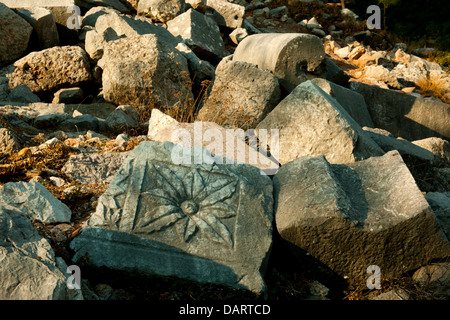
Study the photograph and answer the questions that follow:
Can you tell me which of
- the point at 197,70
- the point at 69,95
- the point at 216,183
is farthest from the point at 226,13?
the point at 216,183

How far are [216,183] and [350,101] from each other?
3.34 metres

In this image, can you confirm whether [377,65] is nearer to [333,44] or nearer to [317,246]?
[333,44]

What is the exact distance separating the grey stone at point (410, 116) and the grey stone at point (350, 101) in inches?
16.3

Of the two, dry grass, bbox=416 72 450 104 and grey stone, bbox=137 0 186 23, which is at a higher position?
grey stone, bbox=137 0 186 23

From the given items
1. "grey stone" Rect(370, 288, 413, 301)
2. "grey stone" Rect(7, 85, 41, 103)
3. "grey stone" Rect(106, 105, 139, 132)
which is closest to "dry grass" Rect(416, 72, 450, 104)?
"grey stone" Rect(106, 105, 139, 132)

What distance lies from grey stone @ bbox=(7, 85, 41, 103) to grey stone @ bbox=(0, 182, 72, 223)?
124 inches

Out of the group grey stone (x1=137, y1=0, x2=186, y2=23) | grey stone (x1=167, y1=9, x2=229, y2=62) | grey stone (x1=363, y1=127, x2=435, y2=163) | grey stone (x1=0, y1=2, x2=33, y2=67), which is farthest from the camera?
grey stone (x1=137, y1=0, x2=186, y2=23)

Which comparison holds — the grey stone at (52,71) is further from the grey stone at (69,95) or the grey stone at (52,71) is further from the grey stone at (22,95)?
the grey stone at (22,95)

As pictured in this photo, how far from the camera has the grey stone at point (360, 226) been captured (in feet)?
9.17

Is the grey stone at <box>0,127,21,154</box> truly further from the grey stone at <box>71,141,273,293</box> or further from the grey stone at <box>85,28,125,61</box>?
the grey stone at <box>85,28,125,61</box>

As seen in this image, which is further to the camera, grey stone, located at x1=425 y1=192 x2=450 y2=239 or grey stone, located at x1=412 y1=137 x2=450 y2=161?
grey stone, located at x1=412 y1=137 x2=450 y2=161

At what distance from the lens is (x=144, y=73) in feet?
18.1

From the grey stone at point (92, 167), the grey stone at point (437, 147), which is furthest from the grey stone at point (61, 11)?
the grey stone at point (437, 147)

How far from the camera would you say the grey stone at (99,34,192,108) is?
5.53 m
